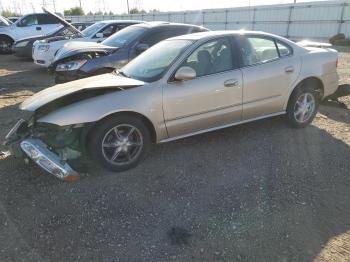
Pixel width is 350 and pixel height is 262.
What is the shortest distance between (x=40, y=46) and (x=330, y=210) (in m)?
10.2

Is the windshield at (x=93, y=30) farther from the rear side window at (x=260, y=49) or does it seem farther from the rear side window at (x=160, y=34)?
the rear side window at (x=260, y=49)

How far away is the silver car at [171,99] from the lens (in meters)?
4.07

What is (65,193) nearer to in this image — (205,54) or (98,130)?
(98,130)

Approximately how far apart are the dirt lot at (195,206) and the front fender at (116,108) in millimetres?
657

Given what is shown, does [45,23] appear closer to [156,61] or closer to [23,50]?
[23,50]

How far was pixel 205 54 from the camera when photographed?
4.79 metres

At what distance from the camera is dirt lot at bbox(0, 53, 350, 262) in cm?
300

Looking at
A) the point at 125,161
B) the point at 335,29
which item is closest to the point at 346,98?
the point at 125,161

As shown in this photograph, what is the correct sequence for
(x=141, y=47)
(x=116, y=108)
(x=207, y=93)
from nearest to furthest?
(x=116, y=108) → (x=207, y=93) → (x=141, y=47)

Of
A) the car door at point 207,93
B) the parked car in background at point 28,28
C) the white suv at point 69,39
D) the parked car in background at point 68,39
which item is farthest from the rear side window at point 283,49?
the parked car in background at point 28,28

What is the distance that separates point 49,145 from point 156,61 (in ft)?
5.87

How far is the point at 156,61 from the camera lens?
193 inches

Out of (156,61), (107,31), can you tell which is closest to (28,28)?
(107,31)

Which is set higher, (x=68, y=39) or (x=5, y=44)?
(x=68, y=39)
